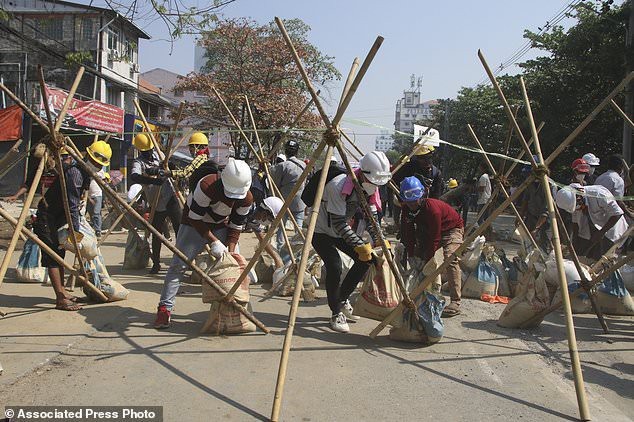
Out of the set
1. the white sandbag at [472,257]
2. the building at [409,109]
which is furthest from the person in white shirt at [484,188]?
the building at [409,109]

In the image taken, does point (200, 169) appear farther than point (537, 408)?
Yes

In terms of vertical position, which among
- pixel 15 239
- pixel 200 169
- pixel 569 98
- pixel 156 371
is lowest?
pixel 156 371

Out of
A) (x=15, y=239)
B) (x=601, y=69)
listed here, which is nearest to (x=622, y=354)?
(x=15, y=239)

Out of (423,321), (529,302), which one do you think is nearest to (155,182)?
(423,321)

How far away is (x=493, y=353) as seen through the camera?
4645 millimetres

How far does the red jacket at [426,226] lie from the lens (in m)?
5.23

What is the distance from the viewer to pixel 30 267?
22.2 feet

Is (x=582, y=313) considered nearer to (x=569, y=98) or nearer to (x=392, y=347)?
(x=392, y=347)

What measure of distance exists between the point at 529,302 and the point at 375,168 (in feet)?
6.52

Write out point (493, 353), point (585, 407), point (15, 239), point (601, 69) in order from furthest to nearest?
point (601, 69)
point (493, 353)
point (15, 239)
point (585, 407)

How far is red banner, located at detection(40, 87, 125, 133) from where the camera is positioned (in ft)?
63.9

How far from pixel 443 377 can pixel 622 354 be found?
1.80 meters

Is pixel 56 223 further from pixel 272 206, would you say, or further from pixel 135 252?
pixel 135 252

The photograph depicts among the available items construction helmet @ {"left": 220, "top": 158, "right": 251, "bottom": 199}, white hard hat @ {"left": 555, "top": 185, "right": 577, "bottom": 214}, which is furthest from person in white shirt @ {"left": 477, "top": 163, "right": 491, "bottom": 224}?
construction helmet @ {"left": 220, "top": 158, "right": 251, "bottom": 199}
